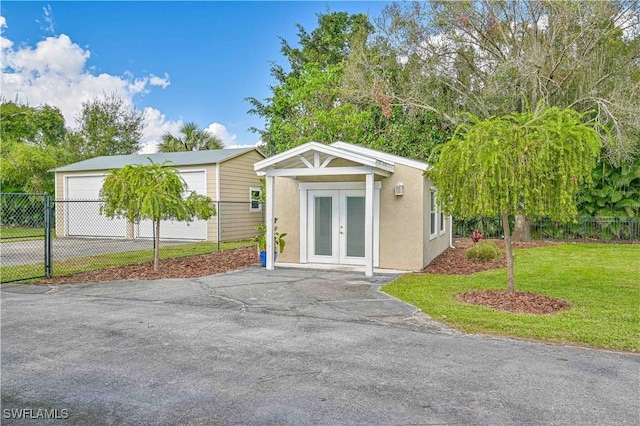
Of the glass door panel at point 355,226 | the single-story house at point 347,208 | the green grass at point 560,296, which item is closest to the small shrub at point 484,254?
the green grass at point 560,296

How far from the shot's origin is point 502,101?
51.7ft

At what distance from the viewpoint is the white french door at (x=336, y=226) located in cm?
992

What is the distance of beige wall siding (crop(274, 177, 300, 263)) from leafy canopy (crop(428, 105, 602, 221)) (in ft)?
16.7

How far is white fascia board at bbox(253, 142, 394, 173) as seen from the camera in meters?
8.42

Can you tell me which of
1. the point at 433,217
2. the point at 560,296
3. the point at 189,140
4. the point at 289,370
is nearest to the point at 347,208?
the point at 433,217

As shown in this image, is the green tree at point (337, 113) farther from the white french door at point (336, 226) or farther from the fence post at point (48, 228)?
the fence post at point (48, 228)

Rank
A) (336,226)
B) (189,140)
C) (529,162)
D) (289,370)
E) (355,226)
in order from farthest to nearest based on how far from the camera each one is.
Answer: (189,140)
(336,226)
(355,226)
(529,162)
(289,370)

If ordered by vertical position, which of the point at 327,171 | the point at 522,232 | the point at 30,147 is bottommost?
the point at 522,232

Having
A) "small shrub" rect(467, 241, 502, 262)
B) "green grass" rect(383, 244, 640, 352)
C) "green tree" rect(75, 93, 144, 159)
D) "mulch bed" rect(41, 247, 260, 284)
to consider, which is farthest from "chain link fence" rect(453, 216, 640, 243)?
"green tree" rect(75, 93, 144, 159)

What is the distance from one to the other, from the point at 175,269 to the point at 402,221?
5334mm

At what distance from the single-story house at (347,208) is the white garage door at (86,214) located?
396 inches

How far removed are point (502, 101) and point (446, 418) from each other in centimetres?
1514

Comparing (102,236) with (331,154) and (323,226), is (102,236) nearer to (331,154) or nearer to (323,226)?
(323,226)

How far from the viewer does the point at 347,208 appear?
999 cm
